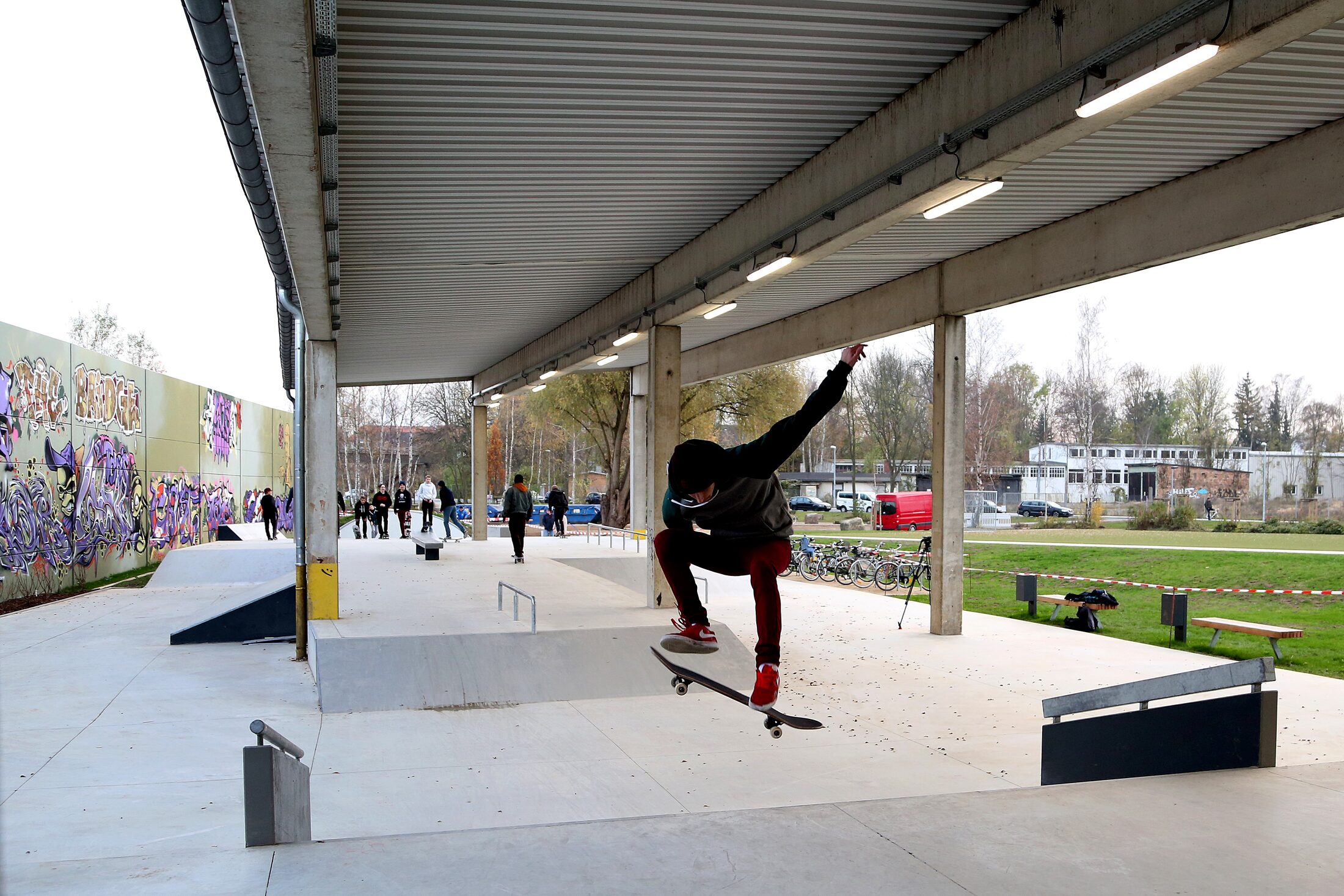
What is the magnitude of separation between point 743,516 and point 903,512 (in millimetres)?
39651

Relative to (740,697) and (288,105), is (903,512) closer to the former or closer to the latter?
(740,697)

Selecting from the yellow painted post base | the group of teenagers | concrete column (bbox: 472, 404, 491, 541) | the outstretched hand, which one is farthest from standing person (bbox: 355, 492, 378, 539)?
the outstretched hand

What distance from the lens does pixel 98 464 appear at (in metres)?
23.7

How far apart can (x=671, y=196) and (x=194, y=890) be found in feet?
29.3

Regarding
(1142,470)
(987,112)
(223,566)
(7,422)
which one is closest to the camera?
(987,112)

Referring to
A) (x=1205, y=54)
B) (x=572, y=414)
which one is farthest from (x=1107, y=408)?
(x=1205, y=54)

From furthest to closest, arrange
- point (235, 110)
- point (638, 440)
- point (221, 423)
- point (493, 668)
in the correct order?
1. point (221, 423)
2. point (638, 440)
3. point (493, 668)
4. point (235, 110)

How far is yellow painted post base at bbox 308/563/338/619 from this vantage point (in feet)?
47.2

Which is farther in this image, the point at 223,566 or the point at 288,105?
the point at 223,566

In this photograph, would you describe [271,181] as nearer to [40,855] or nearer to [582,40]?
[582,40]

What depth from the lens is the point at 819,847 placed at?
17.1ft

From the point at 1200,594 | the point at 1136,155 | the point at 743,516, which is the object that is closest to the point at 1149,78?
the point at 743,516

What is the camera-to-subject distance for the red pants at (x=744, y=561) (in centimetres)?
493

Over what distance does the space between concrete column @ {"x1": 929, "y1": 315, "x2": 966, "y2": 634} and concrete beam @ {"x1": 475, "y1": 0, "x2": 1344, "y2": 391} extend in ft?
13.2
